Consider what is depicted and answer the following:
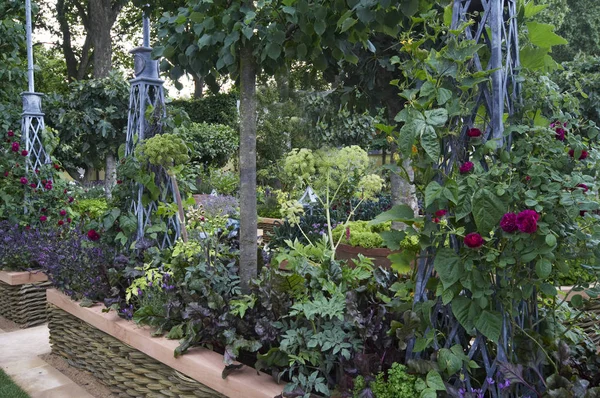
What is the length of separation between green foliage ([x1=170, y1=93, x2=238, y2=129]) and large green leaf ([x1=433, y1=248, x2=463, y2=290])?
567 inches

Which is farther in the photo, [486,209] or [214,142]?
[214,142]

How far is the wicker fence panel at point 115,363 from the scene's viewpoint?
8.75ft

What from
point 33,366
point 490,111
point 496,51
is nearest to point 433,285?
point 490,111

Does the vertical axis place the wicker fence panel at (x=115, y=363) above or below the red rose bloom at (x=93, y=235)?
below

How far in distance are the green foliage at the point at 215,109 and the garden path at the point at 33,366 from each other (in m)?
11.8

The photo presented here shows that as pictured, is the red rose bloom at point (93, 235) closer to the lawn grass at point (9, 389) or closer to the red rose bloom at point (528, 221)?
the lawn grass at point (9, 389)

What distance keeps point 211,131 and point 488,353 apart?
12651mm

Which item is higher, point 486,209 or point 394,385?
point 486,209

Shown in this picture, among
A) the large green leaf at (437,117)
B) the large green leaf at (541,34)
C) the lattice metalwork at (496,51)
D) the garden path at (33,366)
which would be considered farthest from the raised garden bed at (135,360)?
the large green leaf at (541,34)

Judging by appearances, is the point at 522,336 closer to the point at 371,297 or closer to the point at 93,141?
the point at 371,297

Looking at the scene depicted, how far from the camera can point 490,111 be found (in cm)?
182

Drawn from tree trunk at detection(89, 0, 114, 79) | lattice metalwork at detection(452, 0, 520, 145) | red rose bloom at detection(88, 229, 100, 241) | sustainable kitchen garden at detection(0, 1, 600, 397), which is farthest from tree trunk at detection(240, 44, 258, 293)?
tree trunk at detection(89, 0, 114, 79)

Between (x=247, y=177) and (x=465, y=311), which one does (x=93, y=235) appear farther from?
(x=465, y=311)

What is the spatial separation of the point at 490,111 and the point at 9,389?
3.25 meters
